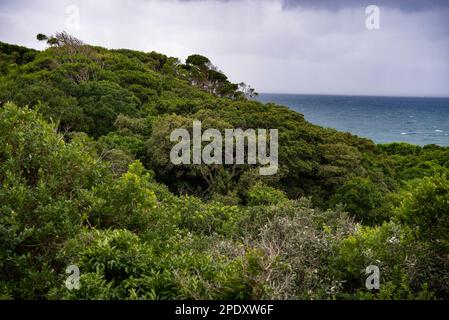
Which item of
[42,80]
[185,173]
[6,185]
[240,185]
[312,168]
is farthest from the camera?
[42,80]

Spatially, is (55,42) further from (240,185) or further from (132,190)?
(132,190)

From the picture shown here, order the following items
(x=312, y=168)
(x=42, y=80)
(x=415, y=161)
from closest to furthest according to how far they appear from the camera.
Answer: (x=312, y=168)
(x=42, y=80)
(x=415, y=161)

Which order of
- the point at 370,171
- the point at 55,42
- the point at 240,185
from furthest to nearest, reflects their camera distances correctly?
the point at 55,42
the point at 370,171
the point at 240,185

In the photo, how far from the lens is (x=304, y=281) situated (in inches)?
250

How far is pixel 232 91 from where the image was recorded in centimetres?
4912

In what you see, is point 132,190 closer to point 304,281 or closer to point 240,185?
point 304,281

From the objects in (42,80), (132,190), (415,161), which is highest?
(42,80)

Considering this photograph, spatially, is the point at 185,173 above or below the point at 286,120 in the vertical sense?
below

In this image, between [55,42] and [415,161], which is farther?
[55,42]
